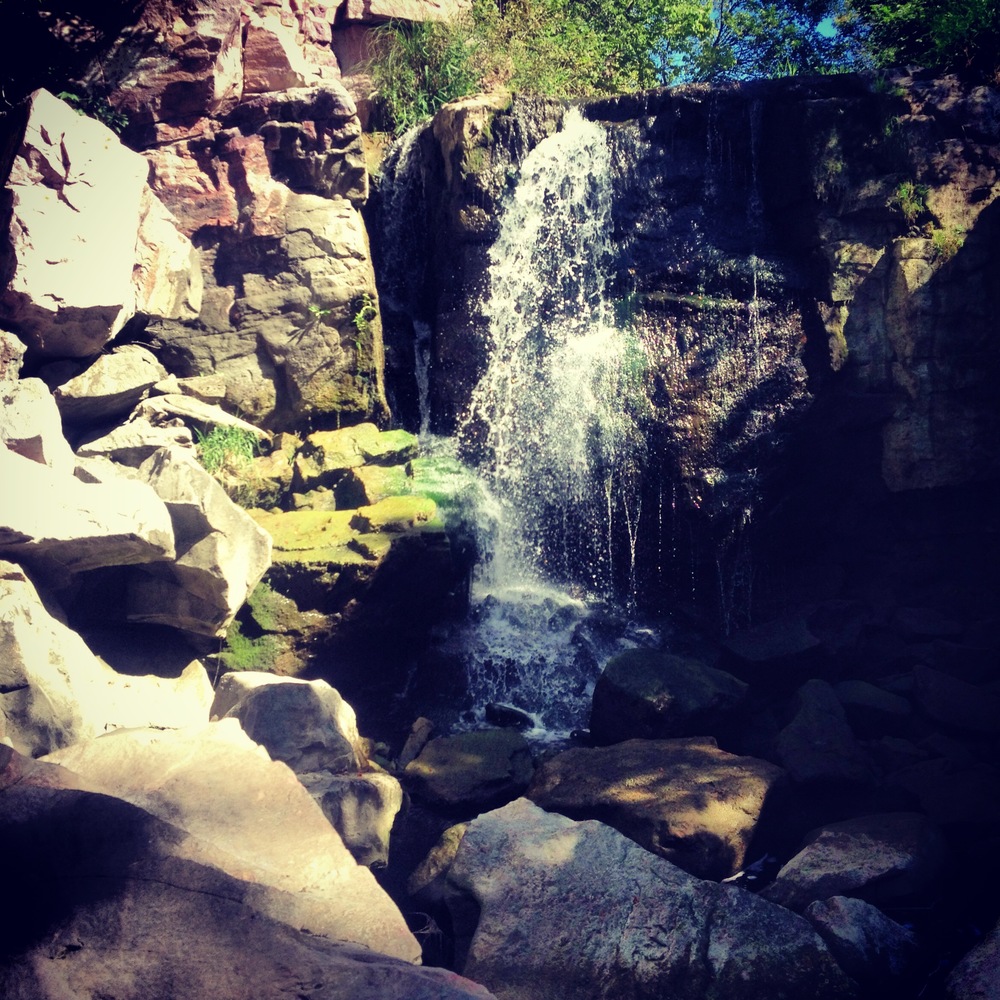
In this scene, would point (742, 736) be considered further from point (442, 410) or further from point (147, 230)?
point (147, 230)

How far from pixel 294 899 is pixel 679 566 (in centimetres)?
550

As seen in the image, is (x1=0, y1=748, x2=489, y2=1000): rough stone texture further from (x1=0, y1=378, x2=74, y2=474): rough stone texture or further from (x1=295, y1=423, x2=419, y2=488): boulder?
(x1=295, y1=423, x2=419, y2=488): boulder

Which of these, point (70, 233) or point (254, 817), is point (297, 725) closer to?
point (254, 817)

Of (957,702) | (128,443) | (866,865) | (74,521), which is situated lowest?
(866,865)

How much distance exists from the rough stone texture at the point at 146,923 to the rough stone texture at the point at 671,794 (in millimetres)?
2202

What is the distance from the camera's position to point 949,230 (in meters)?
7.63

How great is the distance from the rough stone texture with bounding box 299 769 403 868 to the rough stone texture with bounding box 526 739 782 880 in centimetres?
106

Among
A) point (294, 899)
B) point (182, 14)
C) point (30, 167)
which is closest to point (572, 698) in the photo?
point (294, 899)

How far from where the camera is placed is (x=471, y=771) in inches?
219

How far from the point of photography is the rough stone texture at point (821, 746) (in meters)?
5.59

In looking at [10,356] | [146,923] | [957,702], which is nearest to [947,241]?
[957,702]

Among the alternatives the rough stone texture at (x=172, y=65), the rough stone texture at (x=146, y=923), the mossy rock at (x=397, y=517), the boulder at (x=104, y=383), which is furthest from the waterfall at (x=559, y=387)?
the rough stone texture at (x=146, y=923)

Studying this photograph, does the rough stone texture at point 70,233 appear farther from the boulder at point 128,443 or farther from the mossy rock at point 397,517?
the mossy rock at point 397,517

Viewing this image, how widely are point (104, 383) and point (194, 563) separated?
7.36 feet
